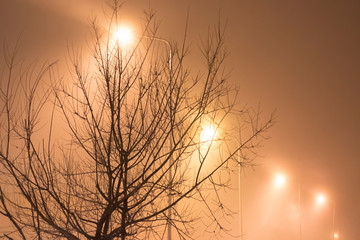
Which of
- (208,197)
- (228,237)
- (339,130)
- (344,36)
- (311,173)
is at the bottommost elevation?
(228,237)

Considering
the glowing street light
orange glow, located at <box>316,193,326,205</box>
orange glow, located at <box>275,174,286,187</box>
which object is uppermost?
the glowing street light

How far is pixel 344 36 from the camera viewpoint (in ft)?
23.7

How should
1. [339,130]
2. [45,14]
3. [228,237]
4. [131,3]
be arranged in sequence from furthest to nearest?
[339,130]
[228,237]
[131,3]
[45,14]

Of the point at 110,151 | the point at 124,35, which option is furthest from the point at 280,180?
the point at 110,151

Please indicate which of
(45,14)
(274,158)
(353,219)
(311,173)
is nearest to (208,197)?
(274,158)

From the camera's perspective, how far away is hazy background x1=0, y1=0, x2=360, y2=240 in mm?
6809

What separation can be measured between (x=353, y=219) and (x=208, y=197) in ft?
6.84

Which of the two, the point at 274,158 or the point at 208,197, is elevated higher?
the point at 274,158

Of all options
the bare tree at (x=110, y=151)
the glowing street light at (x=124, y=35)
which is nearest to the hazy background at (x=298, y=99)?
the bare tree at (x=110, y=151)

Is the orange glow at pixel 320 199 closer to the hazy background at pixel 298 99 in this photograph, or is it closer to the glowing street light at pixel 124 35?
the hazy background at pixel 298 99

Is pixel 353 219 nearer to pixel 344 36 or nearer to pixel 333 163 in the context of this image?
pixel 333 163

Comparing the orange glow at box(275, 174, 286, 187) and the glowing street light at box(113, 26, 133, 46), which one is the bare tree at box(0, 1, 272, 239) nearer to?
the glowing street light at box(113, 26, 133, 46)

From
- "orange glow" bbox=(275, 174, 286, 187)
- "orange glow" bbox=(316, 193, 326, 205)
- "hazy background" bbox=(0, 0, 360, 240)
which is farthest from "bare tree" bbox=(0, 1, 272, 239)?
"orange glow" bbox=(316, 193, 326, 205)

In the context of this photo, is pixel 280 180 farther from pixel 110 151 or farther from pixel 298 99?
pixel 110 151
